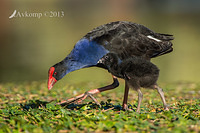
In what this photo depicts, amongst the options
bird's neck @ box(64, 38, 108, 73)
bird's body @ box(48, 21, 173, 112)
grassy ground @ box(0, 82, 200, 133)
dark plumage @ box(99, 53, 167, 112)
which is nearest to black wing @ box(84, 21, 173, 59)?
bird's body @ box(48, 21, 173, 112)

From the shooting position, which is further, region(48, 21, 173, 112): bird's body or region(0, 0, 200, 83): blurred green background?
region(0, 0, 200, 83): blurred green background

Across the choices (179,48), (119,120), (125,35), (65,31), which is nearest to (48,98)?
(125,35)

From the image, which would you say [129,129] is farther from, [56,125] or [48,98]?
[48,98]

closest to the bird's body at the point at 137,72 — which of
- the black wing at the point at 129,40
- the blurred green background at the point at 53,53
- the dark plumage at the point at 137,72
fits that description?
the dark plumage at the point at 137,72

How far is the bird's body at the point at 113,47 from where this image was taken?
549 centimetres

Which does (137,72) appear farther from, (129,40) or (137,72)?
(129,40)

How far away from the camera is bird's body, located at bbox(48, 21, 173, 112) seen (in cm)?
549

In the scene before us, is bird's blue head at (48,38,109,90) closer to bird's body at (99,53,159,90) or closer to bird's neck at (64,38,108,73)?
bird's neck at (64,38,108,73)

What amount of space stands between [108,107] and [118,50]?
104 centimetres

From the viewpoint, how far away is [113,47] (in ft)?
18.1

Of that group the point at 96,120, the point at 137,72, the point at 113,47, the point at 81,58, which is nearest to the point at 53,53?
the point at 81,58

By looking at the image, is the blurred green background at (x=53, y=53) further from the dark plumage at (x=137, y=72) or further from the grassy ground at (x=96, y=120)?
the grassy ground at (x=96, y=120)

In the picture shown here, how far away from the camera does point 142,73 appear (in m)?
5.12

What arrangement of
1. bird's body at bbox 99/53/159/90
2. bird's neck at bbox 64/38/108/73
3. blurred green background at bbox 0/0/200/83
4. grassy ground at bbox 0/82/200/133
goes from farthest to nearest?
blurred green background at bbox 0/0/200/83 → bird's neck at bbox 64/38/108/73 → bird's body at bbox 99/53/159/90 → grassy ground at bbox 0/82/200/133
